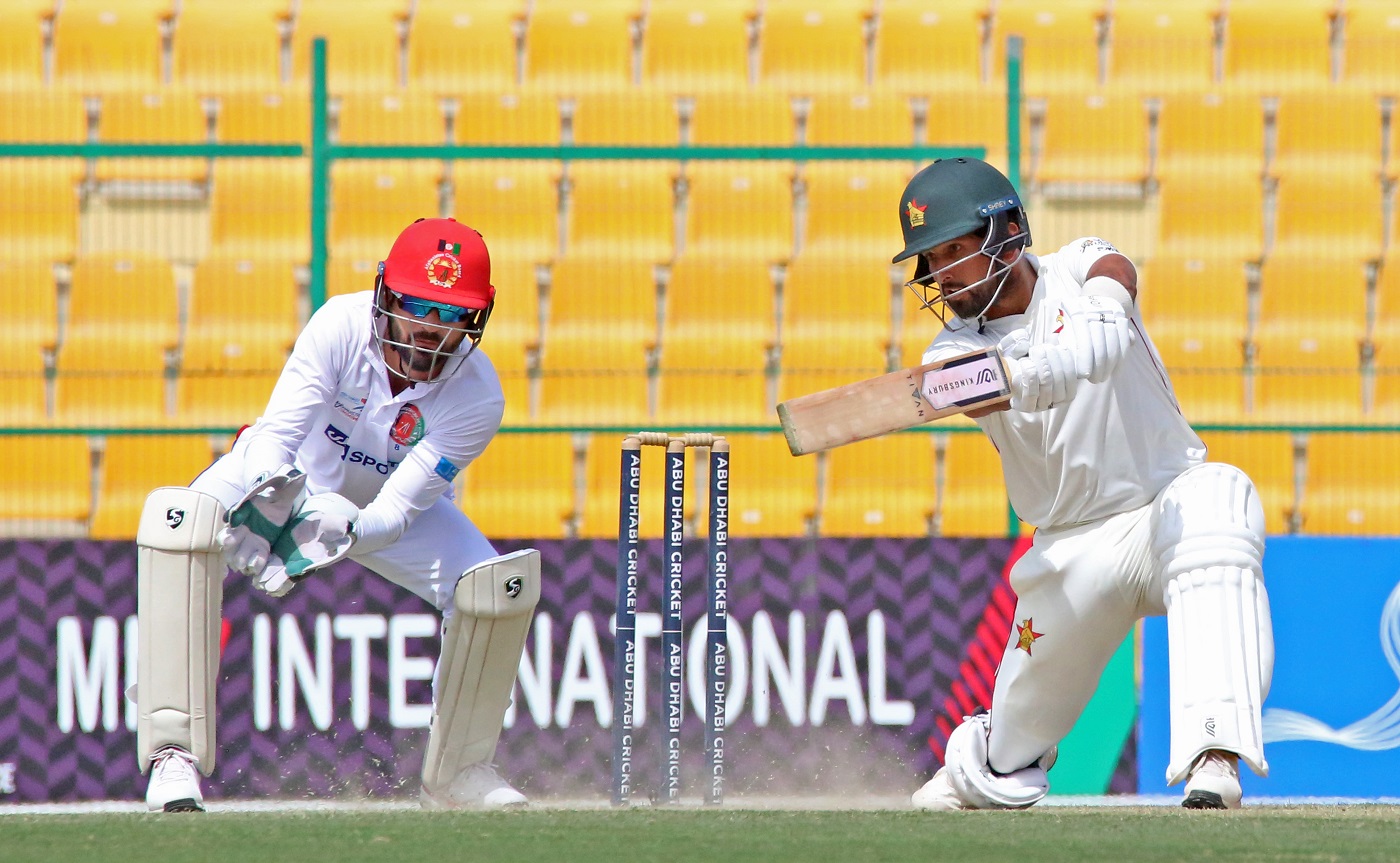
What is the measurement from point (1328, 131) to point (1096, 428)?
5.46 metres

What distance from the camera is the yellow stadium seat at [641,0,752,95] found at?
8.91 meters

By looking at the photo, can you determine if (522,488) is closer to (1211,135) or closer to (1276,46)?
(1211,135)

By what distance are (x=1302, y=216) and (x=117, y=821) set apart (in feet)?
21.8

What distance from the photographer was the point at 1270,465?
712 cm

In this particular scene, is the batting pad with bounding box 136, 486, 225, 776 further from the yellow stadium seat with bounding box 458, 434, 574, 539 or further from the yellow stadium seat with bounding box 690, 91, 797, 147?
the yellow stadium seat with bounding box 690, 91, 797, 147

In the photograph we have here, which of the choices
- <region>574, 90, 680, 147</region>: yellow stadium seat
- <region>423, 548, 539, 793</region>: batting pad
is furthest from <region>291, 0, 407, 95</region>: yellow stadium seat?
<region>423, 548, 539, 793</region>: batting pad

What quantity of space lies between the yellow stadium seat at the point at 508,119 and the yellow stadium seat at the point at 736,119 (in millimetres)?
687

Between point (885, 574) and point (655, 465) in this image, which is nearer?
point (885, 574)

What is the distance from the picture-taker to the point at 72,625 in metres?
5.68

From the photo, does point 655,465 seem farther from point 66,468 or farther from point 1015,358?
point 1015,358

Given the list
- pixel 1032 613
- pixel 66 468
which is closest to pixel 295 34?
pixel 66 468

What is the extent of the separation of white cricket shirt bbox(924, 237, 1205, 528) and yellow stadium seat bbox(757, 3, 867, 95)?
498 cm

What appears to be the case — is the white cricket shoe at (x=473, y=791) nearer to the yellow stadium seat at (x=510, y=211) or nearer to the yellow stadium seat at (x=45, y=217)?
the yellow stadium seat at (x=510, y=211)

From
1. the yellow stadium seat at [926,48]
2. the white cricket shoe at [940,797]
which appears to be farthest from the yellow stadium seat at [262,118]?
the white cricket shoe at [940,797]
